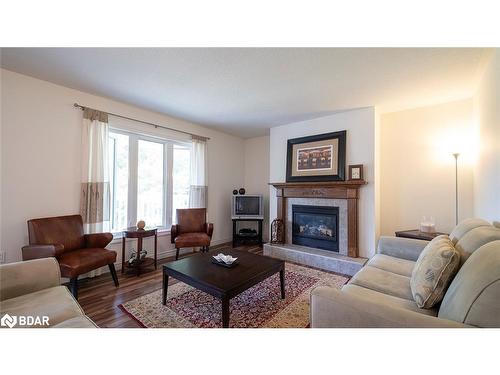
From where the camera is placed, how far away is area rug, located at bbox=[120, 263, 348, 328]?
174 cm

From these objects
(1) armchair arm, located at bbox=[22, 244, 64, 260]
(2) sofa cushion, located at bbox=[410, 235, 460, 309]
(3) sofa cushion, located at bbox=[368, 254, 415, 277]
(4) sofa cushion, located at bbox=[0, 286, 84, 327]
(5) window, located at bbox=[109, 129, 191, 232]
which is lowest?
(4) sofa cushion, located at bbox=[0, 286, 84, 327]

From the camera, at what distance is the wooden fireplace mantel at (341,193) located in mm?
3141

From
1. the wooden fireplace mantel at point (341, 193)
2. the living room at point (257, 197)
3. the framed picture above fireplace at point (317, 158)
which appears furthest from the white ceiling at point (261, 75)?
the wooden fireplace mantel at point (341, 193)

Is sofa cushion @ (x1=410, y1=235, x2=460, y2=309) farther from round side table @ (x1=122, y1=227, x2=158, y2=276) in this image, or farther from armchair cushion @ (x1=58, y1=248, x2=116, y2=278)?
round side table @ (x1=122, y1=227, x2=158, y2=276)

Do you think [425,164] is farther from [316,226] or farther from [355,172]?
[316,226]

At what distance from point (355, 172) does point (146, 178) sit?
3334mm

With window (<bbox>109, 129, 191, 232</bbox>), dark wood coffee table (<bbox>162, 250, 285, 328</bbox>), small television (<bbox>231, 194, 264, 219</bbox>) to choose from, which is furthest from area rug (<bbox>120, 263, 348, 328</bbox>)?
small television (<bbox>231, 194, 264, 219</bbox>)

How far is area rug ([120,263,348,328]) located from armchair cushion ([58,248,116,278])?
1.73 ft

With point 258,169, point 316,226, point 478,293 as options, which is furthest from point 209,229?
point 478,293
